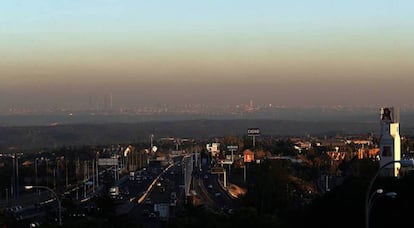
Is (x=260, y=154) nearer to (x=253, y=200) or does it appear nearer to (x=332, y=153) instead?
(x=332, y=153)

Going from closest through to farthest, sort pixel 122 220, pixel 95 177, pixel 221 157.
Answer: pixel 122 220, pixel 95 177, pixel 221 157

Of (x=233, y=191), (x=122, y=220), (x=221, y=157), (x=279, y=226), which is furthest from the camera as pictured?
(x=221, y=157)

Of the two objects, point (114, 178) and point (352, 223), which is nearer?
point (352, 223)

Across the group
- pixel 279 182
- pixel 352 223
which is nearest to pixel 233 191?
pixel 279 182

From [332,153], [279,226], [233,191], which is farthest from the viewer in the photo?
[332,153]

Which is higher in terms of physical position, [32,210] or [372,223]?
[372,223]

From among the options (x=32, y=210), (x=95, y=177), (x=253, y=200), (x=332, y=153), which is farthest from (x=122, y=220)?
(x=332, y=153)

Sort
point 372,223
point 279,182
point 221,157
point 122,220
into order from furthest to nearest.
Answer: point 221,157, point 279,182, point 122,220, point 372,223

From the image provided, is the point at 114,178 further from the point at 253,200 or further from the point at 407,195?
the point at 407,195

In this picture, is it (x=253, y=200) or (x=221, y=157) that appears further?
(x=221, y=157)
